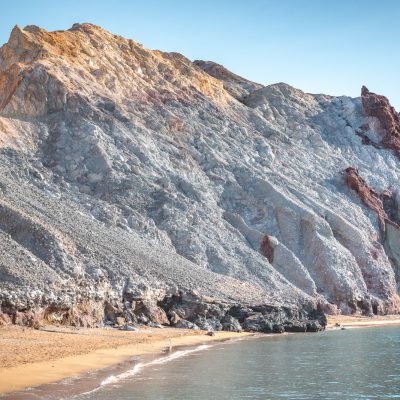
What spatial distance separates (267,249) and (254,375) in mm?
39833

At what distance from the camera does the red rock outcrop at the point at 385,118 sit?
10825cm

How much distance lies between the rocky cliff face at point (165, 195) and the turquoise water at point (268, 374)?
11812 millimetres

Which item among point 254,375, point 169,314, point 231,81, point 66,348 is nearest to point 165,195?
point 169,314

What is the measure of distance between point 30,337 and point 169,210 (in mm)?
32344

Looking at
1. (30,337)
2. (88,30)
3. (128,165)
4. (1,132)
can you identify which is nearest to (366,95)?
(88,30)

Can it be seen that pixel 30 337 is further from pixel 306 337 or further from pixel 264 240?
pixel 264 240

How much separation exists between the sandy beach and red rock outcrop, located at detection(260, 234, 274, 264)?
73.1ft

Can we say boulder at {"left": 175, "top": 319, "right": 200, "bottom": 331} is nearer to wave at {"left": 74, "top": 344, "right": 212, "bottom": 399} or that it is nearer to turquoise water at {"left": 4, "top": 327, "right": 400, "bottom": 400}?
turquoise water at {"left": 4, "top": 327, "right": 400, "bottom": 400}

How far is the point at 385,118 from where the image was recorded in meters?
110

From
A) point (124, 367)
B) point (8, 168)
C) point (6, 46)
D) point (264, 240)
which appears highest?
point (6, 46)

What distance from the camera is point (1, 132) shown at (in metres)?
65.7

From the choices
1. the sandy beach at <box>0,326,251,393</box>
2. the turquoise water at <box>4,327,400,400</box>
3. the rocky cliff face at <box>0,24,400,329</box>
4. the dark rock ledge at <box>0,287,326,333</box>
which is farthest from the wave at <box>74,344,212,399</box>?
the rocky cliff face at <box>0,24,400,329</box>

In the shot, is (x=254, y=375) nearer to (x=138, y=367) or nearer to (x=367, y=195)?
(x=138, y=367)

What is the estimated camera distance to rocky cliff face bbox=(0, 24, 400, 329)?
46.3m
